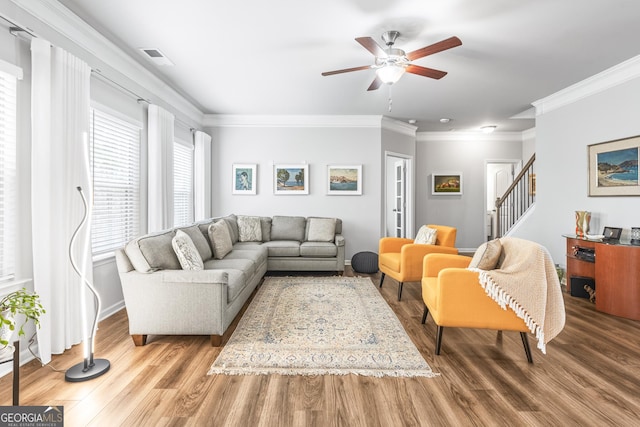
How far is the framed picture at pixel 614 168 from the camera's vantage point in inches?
149

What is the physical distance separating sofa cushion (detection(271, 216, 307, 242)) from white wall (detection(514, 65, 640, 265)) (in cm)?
378

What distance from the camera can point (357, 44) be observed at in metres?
3.26

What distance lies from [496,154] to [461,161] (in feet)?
2.63

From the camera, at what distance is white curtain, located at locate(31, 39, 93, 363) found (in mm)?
2412

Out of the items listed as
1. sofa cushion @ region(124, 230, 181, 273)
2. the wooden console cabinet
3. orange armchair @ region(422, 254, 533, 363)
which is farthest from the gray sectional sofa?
the wooden console cabinet

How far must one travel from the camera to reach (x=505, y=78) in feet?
13.6

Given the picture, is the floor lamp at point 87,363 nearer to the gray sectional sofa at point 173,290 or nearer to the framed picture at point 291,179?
the gray sectional sofa at point 173,290

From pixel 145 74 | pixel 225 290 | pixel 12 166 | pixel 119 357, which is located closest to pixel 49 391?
pixel 119 357

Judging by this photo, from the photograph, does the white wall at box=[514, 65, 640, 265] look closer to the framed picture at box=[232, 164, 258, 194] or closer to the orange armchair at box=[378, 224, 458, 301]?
the orange armchair at box=[378, 224, 458, 301]

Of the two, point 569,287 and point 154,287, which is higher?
point 154,287

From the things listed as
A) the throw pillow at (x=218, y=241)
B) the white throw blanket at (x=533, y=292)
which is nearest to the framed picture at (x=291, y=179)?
the throw pillow at (x=218, y=241)

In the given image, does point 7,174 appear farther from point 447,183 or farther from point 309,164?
point 447,183

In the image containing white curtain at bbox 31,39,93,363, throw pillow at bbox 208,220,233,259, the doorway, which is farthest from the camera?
the doorway

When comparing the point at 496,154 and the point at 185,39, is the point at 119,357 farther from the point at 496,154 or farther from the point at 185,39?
the point at 496,154
